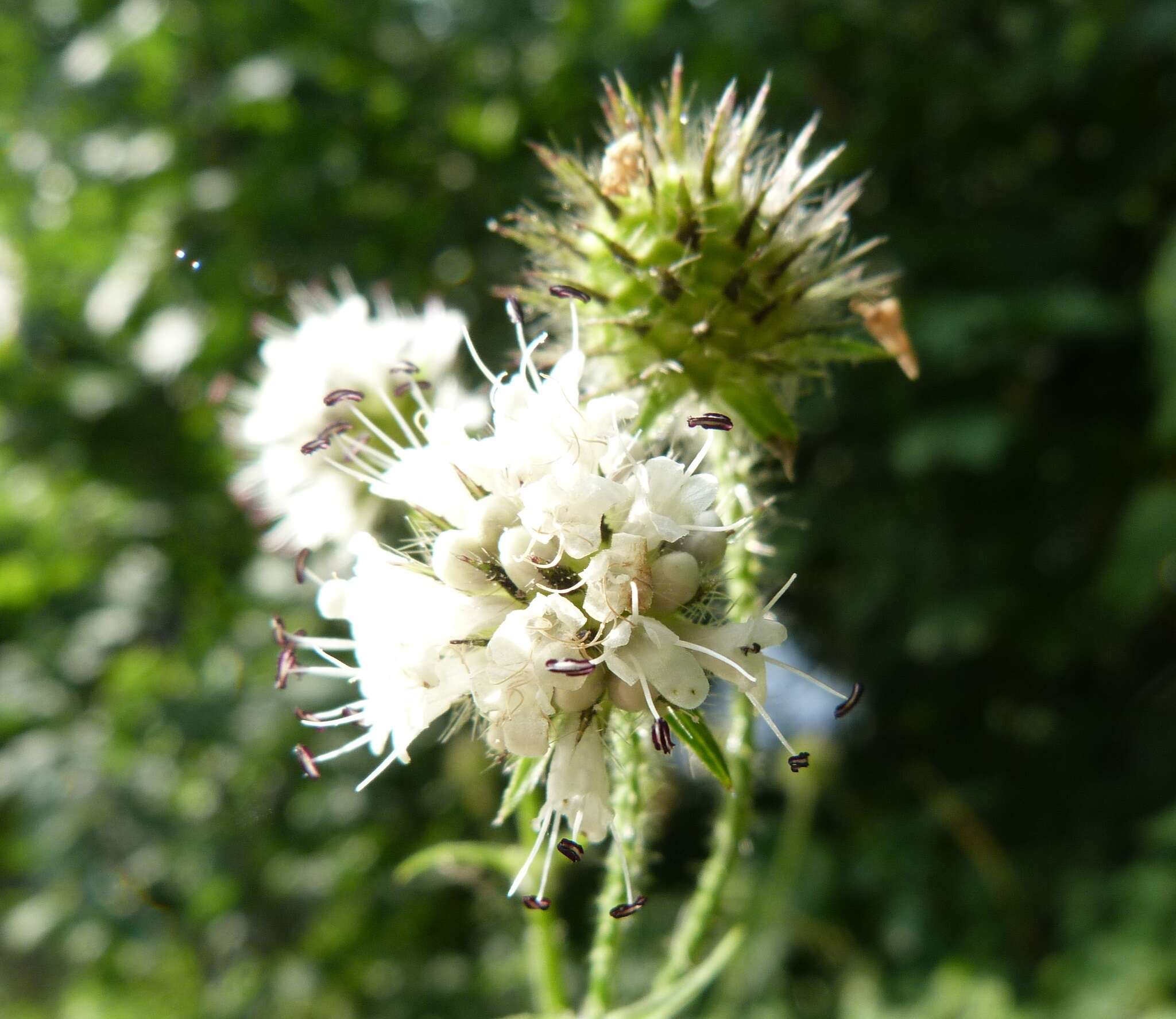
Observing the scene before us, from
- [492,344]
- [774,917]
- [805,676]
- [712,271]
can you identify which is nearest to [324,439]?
[712,271]

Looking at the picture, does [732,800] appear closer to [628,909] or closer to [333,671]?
[628,909]

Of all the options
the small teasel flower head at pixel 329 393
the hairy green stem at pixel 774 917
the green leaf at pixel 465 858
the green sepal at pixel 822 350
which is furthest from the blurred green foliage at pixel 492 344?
the green sepal at pixel 822 350

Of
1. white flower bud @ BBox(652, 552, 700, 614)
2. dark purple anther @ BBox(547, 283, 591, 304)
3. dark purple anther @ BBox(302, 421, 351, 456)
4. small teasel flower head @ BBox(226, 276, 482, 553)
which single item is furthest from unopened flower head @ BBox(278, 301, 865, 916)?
small teasel flower head @ BBox(226, 276, 482, 553)

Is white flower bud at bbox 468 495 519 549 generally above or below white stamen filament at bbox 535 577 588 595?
above

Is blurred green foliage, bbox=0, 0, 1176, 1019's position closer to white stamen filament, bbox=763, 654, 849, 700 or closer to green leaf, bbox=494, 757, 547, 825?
green leaf, bbox=494, 757, 547, 825

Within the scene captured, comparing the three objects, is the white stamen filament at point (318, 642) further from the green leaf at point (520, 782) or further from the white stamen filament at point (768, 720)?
the white stamen filament at point (768, 720)
